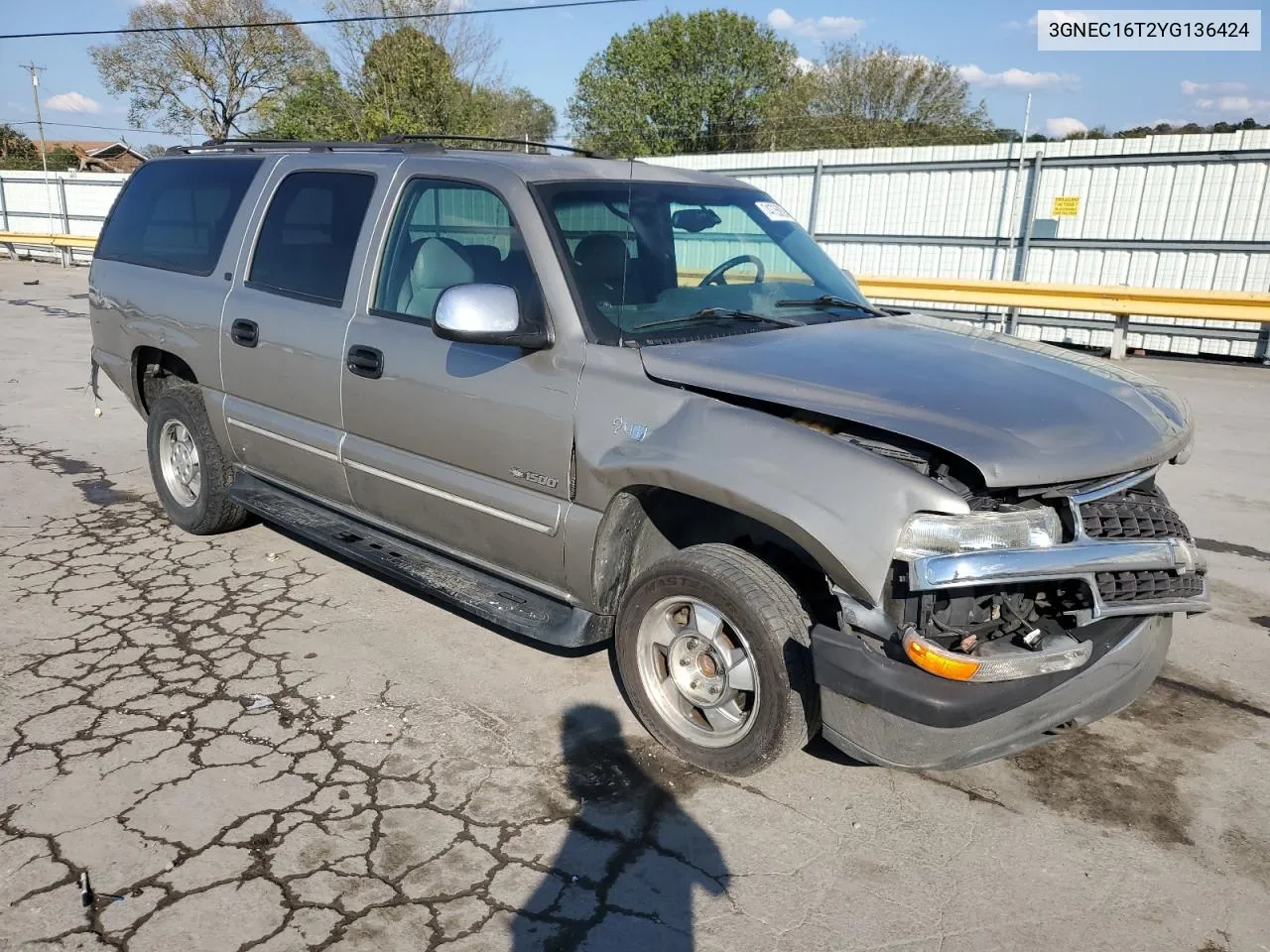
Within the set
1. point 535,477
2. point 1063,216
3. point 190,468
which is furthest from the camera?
point 1063,216

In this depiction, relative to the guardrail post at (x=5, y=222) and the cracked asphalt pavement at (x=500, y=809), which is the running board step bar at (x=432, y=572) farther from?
the guardrail post at (x=5, y=222)

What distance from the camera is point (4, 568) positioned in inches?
198

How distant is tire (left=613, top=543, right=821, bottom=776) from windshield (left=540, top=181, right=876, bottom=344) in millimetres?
873

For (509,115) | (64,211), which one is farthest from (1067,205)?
(509,115)

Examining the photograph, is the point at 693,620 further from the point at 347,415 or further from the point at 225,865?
the point at 347,415

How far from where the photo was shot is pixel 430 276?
396 centimetres

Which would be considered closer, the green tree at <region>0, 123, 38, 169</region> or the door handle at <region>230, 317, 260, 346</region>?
the door handle at <region>230, 317, 260, 346</region>

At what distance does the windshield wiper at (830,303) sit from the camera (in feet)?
13.1

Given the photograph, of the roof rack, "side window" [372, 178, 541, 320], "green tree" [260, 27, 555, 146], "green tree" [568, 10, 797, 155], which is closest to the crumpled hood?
"side window" [372, 178, 541, 320]

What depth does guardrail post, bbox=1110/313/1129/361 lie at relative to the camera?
12.5 meters

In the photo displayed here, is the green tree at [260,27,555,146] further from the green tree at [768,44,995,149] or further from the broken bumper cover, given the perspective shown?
the broken bumper cover

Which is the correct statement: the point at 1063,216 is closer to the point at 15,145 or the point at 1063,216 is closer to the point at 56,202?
the point at 56,202

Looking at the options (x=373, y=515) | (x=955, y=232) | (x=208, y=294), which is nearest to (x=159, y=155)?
(x=208, y=294)

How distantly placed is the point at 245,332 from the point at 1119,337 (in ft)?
37.6
